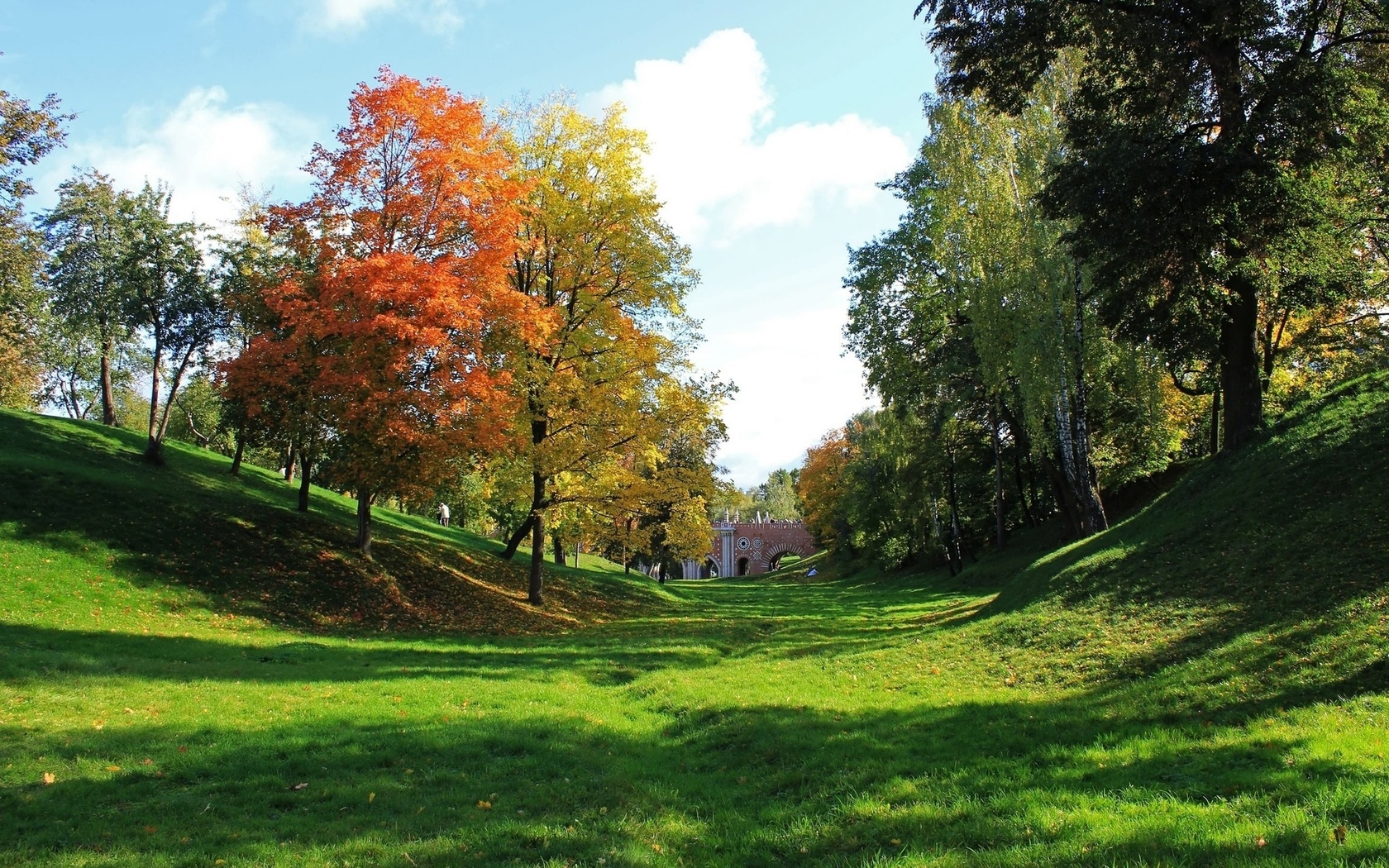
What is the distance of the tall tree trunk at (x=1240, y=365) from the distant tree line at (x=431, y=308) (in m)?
12.4

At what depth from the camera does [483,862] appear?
5.21m

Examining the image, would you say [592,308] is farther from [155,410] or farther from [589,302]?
[155,410]

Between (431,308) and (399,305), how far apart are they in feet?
3.60

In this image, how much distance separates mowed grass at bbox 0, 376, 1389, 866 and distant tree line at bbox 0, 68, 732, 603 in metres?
4.07

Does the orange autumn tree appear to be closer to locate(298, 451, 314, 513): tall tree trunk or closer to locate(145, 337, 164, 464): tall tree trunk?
locate(298, 451, 314, 513): tall tree trunk

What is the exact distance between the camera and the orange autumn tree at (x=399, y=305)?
1681 centimetres

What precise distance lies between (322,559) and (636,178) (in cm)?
1361

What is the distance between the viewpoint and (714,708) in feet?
34.1

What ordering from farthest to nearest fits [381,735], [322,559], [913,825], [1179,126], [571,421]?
1. [571,421]
2. [322,559]
3. [1179,126]
4. [381,735]
5. [913,825]

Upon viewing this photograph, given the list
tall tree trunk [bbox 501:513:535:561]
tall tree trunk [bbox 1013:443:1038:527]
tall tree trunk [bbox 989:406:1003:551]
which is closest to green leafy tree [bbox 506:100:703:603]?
tall tree trunk [bbox 501:513:535:561]

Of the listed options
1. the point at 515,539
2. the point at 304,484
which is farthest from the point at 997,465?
the point at 304,484

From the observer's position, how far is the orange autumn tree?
55.2ft

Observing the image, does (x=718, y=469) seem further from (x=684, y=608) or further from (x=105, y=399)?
(x=105, y=399)

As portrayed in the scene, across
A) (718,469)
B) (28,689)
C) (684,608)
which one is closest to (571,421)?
(684,608)
